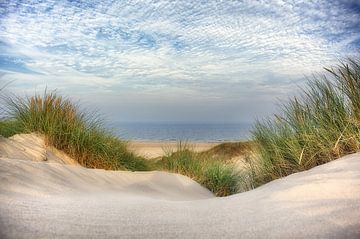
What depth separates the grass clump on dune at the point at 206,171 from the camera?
5922 mm

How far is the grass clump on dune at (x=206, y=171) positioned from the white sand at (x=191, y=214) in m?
3.17

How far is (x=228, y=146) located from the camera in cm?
1117

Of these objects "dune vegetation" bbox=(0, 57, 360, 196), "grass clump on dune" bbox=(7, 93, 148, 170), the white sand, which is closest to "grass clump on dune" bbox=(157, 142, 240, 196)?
"dune vegetation" bbox=(0, 57, 360, 196)

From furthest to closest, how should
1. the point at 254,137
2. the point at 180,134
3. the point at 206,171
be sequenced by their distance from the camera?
1. the point at 180,134
2. the point at 206,171
3. the point at 254,137

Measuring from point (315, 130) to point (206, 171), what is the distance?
2.29 m

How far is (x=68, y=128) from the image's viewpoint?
5297 millimetres

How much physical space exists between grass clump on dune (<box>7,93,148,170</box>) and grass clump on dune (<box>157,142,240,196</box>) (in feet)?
3.05

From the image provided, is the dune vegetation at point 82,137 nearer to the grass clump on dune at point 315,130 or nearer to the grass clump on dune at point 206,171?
the grass clump on dune at point 206,171

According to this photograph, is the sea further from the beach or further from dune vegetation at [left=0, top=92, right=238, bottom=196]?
dune vegetation at [left=0, top=92, right=238, bottom=196]

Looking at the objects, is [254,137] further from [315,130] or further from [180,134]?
[180,134]

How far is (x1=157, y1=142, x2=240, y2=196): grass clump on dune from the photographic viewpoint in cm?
592

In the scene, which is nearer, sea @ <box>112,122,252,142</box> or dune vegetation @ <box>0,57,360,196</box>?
dune vegetation @ <box>0,57,360,196</box>

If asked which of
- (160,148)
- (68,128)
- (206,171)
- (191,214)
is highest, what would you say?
(160,148)

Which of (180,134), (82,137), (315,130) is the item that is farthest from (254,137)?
(180,134)
